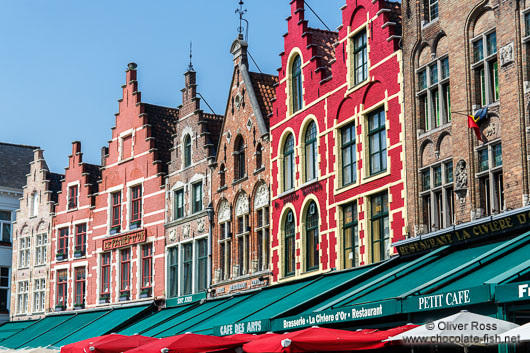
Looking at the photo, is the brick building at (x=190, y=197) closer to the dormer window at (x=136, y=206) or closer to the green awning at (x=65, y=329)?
the dormer window at (x=136, y=206)

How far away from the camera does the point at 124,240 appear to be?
36.5 m

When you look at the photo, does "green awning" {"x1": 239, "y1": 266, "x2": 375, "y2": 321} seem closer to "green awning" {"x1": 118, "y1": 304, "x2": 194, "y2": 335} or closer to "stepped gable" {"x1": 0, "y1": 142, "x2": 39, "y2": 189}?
"green awning" {"x1": 118, "y1": 304, "x2": 194, "y2": 335}

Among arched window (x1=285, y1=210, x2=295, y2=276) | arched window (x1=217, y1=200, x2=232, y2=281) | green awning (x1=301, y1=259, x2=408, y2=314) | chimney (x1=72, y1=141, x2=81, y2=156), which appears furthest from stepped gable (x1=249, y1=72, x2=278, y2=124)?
chimney (x1=72, y1=141, x2=81, y2=156)

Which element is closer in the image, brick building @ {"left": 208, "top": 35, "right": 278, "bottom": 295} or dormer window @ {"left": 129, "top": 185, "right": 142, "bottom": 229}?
brick building @ {"left": 208, "top": 35, "right": 278, "bottom": 295}

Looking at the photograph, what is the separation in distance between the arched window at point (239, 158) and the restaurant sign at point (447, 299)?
14.3 m

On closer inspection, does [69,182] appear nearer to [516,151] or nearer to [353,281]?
[353,281]

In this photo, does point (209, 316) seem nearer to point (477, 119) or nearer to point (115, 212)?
point (477, 119)

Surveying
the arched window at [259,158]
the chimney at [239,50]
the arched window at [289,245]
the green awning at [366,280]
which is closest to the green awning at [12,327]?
the arched window at [259,158]

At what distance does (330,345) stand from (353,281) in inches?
208

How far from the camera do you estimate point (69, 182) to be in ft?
137

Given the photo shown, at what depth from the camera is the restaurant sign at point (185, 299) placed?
31.2 meters

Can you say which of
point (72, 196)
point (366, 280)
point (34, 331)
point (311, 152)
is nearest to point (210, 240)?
point (311, 152)

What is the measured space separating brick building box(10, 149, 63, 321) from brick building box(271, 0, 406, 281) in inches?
718

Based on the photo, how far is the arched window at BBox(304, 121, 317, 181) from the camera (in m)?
25.9
